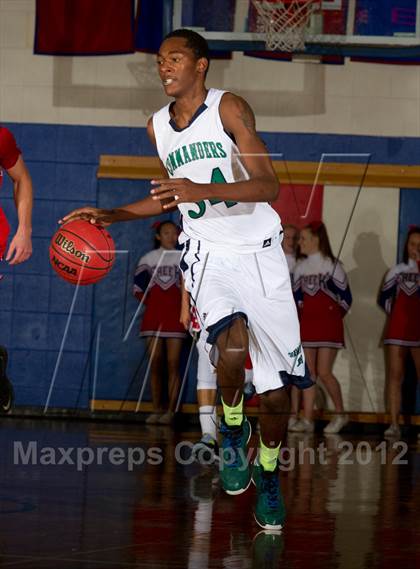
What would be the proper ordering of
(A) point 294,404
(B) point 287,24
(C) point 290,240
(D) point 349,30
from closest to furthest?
(B) point 287,24, (D) point 349,30, (C) point 290,240, (A) point 294,404

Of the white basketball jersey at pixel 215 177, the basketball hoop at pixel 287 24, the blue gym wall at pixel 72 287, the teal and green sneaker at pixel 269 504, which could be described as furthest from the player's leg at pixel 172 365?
the teal and green sneaker at pixel 269 504

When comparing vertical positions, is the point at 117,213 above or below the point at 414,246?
below

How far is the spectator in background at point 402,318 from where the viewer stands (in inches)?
444

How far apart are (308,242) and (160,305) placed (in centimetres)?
157

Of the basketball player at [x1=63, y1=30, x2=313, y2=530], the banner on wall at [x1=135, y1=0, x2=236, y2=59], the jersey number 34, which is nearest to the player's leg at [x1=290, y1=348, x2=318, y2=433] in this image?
the banner on wall at [x1=135, y1=0, x2=236, y2=59]

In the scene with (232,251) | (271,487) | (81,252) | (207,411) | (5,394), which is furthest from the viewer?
(207,411)

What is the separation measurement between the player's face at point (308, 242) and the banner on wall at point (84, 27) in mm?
2419

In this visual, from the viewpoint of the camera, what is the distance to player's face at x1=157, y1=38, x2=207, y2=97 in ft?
17.0

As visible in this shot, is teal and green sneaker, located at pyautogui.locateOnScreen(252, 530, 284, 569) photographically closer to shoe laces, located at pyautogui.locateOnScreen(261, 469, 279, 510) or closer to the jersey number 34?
shoe laces, located at pyautogui.locateOnScreen(261, 469, 279, 510)

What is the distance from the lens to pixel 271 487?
480 cm

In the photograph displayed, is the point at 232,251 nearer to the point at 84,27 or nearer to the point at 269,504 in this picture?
the point at 269,504

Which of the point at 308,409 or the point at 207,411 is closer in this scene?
the point at 207,411

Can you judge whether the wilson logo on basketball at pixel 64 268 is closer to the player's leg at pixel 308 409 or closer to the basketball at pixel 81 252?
the basketball at pixel 81 252

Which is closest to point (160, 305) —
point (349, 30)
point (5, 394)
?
point (349, 30)
